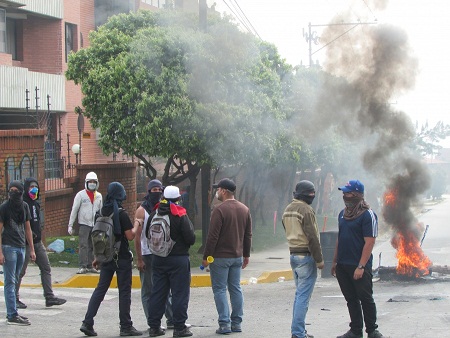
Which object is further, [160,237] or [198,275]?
[198,275]

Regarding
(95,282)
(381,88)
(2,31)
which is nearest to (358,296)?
(95,282)

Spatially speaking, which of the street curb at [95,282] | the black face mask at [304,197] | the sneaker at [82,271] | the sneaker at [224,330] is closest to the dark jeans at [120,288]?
the sneaker at [224,330]

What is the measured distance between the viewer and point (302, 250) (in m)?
8.09

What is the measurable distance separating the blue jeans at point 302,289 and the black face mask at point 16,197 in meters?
3.13

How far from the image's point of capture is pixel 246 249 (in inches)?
350

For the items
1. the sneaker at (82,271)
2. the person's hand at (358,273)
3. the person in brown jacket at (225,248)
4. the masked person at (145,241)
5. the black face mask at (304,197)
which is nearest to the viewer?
the person's hand at (358,273)

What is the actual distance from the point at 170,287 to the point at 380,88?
10.8 m

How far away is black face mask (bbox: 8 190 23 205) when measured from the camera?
8.97 meters

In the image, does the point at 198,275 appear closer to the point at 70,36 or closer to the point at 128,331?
the point at 128,331

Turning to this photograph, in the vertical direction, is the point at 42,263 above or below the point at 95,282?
above

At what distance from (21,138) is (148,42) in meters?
3.28

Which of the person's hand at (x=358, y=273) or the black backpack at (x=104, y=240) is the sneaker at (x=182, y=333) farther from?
the person's hand at (x=358, y=273)

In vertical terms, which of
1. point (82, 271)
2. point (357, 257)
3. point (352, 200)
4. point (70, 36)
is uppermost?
point (70, 36)

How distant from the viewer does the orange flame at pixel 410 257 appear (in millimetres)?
13641
